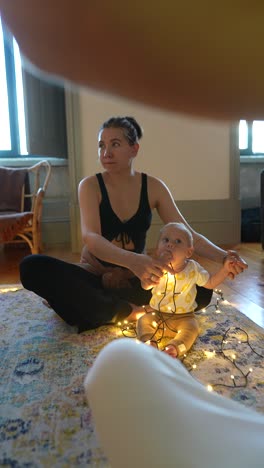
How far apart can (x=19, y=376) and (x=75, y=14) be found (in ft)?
2.95

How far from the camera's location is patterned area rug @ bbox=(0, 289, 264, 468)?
2.27 ft

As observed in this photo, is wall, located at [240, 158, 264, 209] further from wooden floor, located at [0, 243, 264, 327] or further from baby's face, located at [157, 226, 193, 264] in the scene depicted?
baby's face, located at [157, 226, 193, 264]

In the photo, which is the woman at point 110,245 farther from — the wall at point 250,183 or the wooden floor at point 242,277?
the wall at point 250,183

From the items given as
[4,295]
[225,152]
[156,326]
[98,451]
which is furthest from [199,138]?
[98,451]

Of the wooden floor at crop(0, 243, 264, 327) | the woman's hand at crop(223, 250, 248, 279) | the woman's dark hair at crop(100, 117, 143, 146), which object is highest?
the woman's dark hair at crop(100, 117, 143, 146)

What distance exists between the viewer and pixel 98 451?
2.21 ft

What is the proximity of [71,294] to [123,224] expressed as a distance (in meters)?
0.31

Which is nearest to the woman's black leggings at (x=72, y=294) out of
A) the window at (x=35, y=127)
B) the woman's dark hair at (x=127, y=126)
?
the woman's dark hair at (x=127, y=126)

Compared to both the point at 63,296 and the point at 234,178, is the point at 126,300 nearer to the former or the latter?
the point at 63,296

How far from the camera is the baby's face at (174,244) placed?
1.12 meters

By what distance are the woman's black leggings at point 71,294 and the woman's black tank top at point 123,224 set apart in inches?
7.6

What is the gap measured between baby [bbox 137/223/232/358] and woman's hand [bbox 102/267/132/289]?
194mm

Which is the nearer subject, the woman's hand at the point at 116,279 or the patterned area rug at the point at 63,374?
the patterned area rug at the point at 63,374

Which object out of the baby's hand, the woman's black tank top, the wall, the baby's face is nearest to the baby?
the baby's face
